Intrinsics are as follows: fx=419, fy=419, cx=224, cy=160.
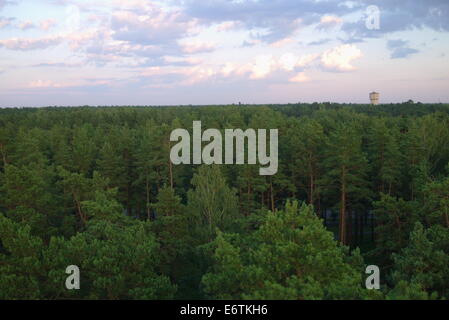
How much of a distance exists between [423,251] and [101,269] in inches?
438

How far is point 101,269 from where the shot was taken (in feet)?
48.1

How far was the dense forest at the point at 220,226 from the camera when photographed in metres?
13.3

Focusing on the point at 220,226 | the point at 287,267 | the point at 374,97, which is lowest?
the point at 220,226

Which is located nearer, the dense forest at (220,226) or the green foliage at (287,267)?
the green foliage at (287,267)

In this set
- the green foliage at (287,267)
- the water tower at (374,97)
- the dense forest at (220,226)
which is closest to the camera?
the green foliage at (287,267)

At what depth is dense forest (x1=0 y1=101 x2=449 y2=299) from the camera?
13.3 metres

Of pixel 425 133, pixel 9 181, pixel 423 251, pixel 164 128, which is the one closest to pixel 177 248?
pixel 9 181

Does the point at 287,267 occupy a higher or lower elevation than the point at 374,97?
lower

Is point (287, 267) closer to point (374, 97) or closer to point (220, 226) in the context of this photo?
point (220, 226)

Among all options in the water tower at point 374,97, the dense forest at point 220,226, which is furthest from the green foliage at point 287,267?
the water tower at point 374,97

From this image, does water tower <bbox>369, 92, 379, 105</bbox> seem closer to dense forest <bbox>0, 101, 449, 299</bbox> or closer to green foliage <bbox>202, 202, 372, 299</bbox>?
dense forest <bbox>0, 101, 449, 299</bbox>

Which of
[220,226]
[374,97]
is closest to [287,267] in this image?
[220,226]

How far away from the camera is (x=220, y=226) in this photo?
69.2ft

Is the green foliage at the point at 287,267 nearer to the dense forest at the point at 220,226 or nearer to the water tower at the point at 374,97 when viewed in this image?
the dense forest at the point at 220,226
